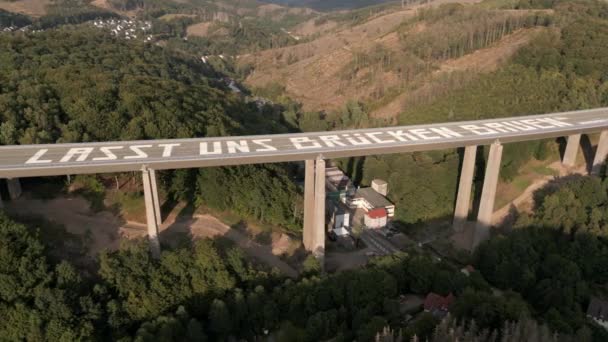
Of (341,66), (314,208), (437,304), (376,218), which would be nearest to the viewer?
(437,304)

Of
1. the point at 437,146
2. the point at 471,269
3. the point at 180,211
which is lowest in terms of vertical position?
the point at 471,269

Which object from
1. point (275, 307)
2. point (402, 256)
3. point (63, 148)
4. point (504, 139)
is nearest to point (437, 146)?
point (504, 139)

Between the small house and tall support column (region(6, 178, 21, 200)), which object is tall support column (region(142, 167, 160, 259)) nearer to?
tall support column (region(6, 178, 21, 200))

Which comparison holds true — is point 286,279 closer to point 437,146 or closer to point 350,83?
point 437,146

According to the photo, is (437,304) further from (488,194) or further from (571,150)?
(571,150)

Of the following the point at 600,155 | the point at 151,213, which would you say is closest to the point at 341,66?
the point at 600,155

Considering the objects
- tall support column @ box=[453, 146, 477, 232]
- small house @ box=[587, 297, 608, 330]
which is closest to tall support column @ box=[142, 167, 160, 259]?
tall support column @ box=[453, 146, 477, 232]
